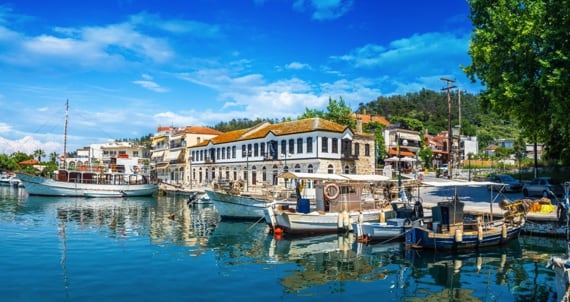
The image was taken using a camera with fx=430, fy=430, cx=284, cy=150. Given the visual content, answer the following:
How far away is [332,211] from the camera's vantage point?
25500 mm

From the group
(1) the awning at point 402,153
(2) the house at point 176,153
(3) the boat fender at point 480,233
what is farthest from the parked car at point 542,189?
(2) the house at point 176,153

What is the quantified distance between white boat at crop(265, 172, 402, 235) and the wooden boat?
15.1 ft

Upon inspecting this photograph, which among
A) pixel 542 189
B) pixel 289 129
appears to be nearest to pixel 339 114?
pixel 289 129

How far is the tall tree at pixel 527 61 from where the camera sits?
77.8 ft

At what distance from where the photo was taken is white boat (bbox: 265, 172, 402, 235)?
24.1 metres

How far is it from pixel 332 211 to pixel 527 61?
49.0ft

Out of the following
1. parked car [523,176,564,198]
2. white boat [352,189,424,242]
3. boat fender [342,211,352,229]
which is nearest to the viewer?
white boat [352,189,424,242]

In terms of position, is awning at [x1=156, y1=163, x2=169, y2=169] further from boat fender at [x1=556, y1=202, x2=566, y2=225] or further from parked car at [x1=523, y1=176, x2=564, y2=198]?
boat fender at [x1=556, y1=202, x2=566, y2=225]

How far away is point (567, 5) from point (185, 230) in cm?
2525

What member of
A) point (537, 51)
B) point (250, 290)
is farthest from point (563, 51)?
point (250, 290)

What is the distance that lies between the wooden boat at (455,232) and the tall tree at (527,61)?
322 inches

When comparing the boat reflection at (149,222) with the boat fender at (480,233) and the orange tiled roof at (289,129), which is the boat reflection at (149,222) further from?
the boat fender at (480,233)

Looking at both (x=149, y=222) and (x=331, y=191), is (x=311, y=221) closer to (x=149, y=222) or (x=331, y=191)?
(x=331, y=191)

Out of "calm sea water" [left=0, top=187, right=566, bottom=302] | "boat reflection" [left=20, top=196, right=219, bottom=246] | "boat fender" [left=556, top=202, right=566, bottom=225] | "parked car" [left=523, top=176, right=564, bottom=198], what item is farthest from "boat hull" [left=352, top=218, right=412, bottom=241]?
"parked car" [left=523, top=176, right=564, bottom=198]
